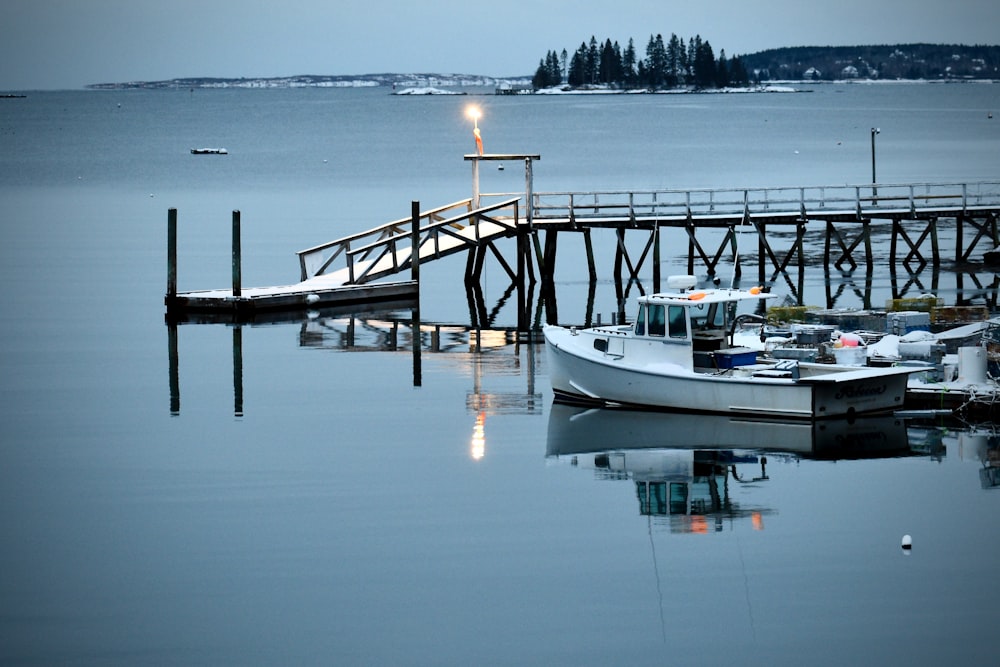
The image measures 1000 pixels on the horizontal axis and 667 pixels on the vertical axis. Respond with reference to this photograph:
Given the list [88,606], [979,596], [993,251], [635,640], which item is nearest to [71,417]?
[88,606]

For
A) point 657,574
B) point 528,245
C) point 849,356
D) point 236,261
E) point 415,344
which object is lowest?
point 657,574

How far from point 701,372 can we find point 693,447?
222cm

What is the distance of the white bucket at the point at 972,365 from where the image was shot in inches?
1049

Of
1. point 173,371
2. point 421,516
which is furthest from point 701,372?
point 173,371

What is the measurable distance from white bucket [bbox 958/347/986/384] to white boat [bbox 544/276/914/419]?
3.49 ft

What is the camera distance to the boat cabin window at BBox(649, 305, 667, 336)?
27.6 metres

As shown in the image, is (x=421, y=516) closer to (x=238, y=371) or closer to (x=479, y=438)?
(x=479, y=438)

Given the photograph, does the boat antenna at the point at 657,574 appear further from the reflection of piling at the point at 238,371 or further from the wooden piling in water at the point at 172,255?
the wooden piling in water at the point at 172,255

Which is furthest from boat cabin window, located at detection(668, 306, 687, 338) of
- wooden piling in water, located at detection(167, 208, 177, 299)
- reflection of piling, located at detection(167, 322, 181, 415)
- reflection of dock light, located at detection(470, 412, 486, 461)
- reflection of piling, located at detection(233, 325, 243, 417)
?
wooden piling in water, located at detection(167, 208, 177, 299)

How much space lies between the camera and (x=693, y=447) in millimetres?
25672

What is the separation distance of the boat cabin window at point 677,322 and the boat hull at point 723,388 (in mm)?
565

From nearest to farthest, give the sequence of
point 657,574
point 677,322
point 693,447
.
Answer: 1. point 657,574
2. point 693,447
3. point 677,322

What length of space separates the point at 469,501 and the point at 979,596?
724cm

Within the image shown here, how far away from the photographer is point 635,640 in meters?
17.1
